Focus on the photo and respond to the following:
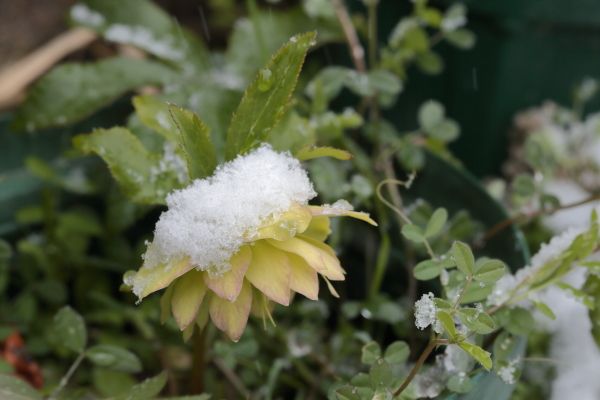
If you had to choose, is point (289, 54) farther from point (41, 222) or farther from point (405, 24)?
point (41, 222)

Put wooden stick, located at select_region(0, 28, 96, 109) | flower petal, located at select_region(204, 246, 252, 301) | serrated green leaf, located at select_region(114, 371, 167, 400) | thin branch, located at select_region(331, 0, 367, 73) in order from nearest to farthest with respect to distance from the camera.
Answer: flower petal, located at select_region(204, 246, 252, 301) < serrated green leaf, located at select_region(114, 371, 167, 400) < thin branch, located at select_region(331, 0, 367, 73) < wooden stick, located at select_region(0, 28, 96, 109)

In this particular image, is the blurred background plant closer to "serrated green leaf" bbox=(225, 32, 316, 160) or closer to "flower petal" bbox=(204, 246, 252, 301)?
"serrated green leaf" bbox=(225, 32, 316, 160)

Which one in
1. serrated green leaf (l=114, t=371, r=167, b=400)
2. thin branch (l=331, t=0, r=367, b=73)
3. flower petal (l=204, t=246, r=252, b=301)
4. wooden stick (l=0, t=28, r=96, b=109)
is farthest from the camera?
wooden stick (l=0, t=28, r=96, b=109)

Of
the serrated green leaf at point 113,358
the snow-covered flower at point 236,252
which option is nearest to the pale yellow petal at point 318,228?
the snow-covered flower at point 236,252

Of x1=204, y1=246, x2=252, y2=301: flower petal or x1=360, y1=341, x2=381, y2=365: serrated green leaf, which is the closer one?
x1=204, y1=246, x2=252, y2=301: flower petal

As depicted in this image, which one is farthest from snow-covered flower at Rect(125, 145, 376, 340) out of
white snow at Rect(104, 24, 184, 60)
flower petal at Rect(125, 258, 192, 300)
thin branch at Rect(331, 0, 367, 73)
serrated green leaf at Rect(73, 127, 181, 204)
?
white snow at Rect(104, 24, 184, 60)

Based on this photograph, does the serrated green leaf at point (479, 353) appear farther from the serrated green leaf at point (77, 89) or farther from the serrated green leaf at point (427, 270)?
the serrated green leaf at point (77, 89)

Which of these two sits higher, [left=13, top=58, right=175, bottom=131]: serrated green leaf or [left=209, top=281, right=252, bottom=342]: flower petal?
[left=13, top=58, right=175, bottom=131]: serrated green leaf

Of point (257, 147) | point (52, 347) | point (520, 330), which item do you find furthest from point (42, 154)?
point (520, 330)
